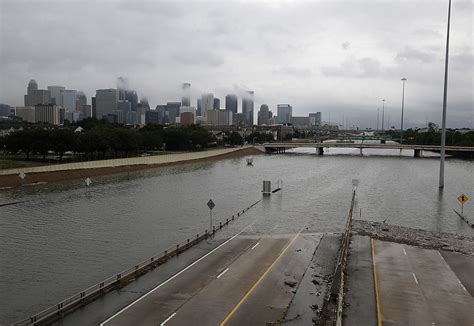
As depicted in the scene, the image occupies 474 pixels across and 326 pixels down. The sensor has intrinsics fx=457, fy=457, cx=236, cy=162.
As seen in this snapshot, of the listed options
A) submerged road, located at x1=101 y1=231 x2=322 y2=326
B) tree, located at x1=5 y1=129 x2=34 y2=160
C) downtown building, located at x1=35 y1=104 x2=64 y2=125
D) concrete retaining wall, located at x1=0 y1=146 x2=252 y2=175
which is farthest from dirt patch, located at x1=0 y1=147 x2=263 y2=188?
downtown building, located at x1=35 y1=104 x2=64 y2=125

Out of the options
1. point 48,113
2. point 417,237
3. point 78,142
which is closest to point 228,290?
point 417,237

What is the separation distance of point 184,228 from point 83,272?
317 inches

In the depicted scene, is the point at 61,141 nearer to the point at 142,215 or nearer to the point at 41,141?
the point at 41,141

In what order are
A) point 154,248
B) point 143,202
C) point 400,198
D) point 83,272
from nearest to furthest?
point 83,272 < point 154,248 < point 143,202 < point 400,198

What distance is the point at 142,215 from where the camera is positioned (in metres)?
27.7

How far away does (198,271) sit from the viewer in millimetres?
14680

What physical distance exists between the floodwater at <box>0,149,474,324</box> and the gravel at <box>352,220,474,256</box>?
168 centimetres

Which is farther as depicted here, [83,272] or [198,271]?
[83,272]

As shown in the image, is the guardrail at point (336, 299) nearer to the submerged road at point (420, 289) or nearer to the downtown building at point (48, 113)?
the submerged road at point (420, 289)

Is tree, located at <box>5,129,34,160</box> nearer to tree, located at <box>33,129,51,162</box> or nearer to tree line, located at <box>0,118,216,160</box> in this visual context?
tree line, located at <box>0,118,216,160</box>

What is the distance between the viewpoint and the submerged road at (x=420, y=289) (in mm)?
11141

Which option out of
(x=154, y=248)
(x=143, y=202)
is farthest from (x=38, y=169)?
(x=154, y=248)

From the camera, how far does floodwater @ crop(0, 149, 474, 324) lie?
16016 mm

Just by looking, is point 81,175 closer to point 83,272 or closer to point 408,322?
point 83,272
